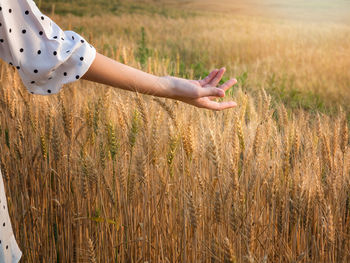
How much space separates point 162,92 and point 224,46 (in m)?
6.90

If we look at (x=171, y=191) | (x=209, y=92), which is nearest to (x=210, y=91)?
(x=209, y=92)

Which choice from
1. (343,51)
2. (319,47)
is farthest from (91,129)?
(319,47)

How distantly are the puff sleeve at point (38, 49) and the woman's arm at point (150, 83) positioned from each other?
0.16 ft

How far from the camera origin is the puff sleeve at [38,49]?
0.82 metres

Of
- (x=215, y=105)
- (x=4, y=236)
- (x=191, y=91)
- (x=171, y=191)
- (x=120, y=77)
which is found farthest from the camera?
(x=171, y=191)

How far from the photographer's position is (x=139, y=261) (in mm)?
1304

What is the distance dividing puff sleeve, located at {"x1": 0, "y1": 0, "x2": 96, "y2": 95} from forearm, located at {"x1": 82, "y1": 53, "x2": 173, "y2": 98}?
4cm

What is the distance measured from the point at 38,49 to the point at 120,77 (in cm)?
22

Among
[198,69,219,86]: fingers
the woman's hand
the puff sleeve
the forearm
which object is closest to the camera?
the puff sleeve

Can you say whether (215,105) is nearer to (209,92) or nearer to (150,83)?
(209,92)

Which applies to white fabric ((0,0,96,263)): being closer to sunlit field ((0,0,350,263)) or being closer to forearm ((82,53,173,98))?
forearm ((82,53,173,98))

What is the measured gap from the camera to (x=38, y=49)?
33.8 inches

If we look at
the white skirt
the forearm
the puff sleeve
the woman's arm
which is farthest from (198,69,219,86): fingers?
the white skirt

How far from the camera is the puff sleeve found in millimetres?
817
